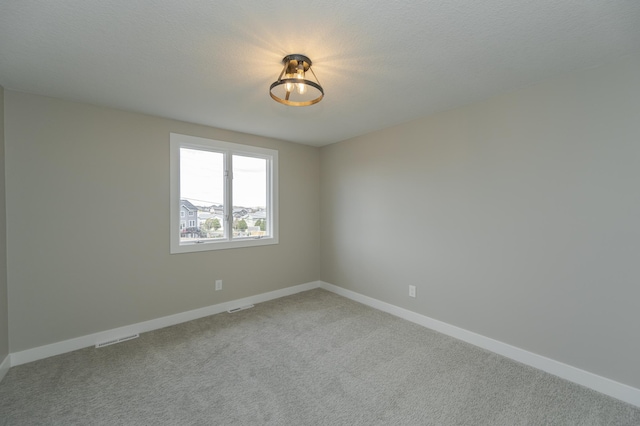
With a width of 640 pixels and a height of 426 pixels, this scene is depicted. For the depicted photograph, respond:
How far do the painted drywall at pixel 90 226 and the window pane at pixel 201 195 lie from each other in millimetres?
214

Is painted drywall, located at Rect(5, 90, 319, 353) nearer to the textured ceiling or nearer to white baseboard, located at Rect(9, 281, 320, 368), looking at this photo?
white baseboard, located at Rect(9, 281, 320, 368)

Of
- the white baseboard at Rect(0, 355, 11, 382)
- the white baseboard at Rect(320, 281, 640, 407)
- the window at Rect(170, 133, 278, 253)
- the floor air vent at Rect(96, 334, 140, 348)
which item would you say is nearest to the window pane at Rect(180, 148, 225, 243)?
the window at Rect(170, 133, 278, 253)

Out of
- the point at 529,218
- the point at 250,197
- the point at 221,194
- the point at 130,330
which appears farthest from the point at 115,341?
the point at 529,218

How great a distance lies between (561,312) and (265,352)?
2.52 m

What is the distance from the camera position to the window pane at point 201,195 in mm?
3295

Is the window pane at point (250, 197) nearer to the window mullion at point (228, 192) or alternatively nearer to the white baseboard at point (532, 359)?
the window mullion at point (228, 192)

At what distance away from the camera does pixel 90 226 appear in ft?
8.80

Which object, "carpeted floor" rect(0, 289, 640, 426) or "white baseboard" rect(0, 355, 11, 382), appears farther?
"white baseboard" rect(0, 355, 11, 382)

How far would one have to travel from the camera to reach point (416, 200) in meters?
3.19

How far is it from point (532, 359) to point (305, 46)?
3035 millimetres

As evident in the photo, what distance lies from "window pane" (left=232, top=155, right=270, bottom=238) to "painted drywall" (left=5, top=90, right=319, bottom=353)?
410mm

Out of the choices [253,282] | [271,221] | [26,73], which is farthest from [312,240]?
[26,73]

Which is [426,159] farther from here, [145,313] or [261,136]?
[145,313]

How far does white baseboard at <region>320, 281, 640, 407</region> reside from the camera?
191 centimetres
